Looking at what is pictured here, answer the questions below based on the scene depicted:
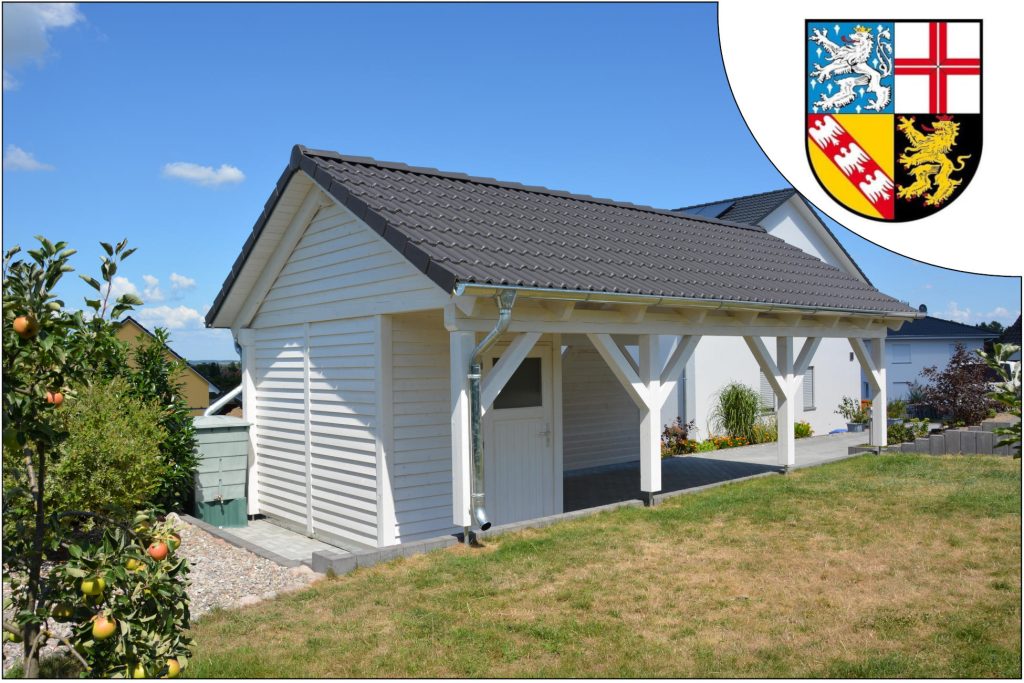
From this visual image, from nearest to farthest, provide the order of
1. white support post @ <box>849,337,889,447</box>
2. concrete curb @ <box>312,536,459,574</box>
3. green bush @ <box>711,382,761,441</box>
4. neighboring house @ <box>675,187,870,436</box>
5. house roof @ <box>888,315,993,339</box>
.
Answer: concrete curb @ <box>312,536,459,574</box> < white support post @ <box>849,337,889,447</box> < neighboring house @ <box>675,187,870,436</box> < green bush @ <box>711,382,761,441</box> < house roof @ <box>888,315,993,339</box>

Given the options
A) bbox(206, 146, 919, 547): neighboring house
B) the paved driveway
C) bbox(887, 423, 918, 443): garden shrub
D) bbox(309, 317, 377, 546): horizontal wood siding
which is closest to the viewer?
bbox(206, 146, 919, 547): neighboring house

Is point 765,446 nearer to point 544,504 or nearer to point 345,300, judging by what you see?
point 544,504

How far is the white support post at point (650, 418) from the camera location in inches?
370

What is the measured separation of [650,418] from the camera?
9.41 metres

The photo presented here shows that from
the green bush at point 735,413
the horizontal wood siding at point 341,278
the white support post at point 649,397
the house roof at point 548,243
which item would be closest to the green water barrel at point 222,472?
the horizontal wood siding at point 341,278

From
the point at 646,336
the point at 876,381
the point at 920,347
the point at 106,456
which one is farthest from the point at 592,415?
the point at 920,347

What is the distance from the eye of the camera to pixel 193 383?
74.4 feet

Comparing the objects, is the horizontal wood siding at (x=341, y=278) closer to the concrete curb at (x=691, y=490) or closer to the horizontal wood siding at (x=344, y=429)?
the horizontal wood siding at (x=344, y=429)

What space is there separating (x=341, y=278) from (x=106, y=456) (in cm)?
314

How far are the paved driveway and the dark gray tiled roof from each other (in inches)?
225

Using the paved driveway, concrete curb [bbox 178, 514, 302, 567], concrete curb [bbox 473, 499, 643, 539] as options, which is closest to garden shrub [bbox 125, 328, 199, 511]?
concrete curb [bbox 178, 514, 302, 567]

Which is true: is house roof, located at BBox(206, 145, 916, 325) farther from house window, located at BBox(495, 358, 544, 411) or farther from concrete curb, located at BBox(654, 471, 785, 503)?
concrete curb, located at BBox(654, 471, 785, 503)

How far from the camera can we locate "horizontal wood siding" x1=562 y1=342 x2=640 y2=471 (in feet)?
47.5

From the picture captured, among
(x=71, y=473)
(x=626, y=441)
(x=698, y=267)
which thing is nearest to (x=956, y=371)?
(x=626, y=441)
